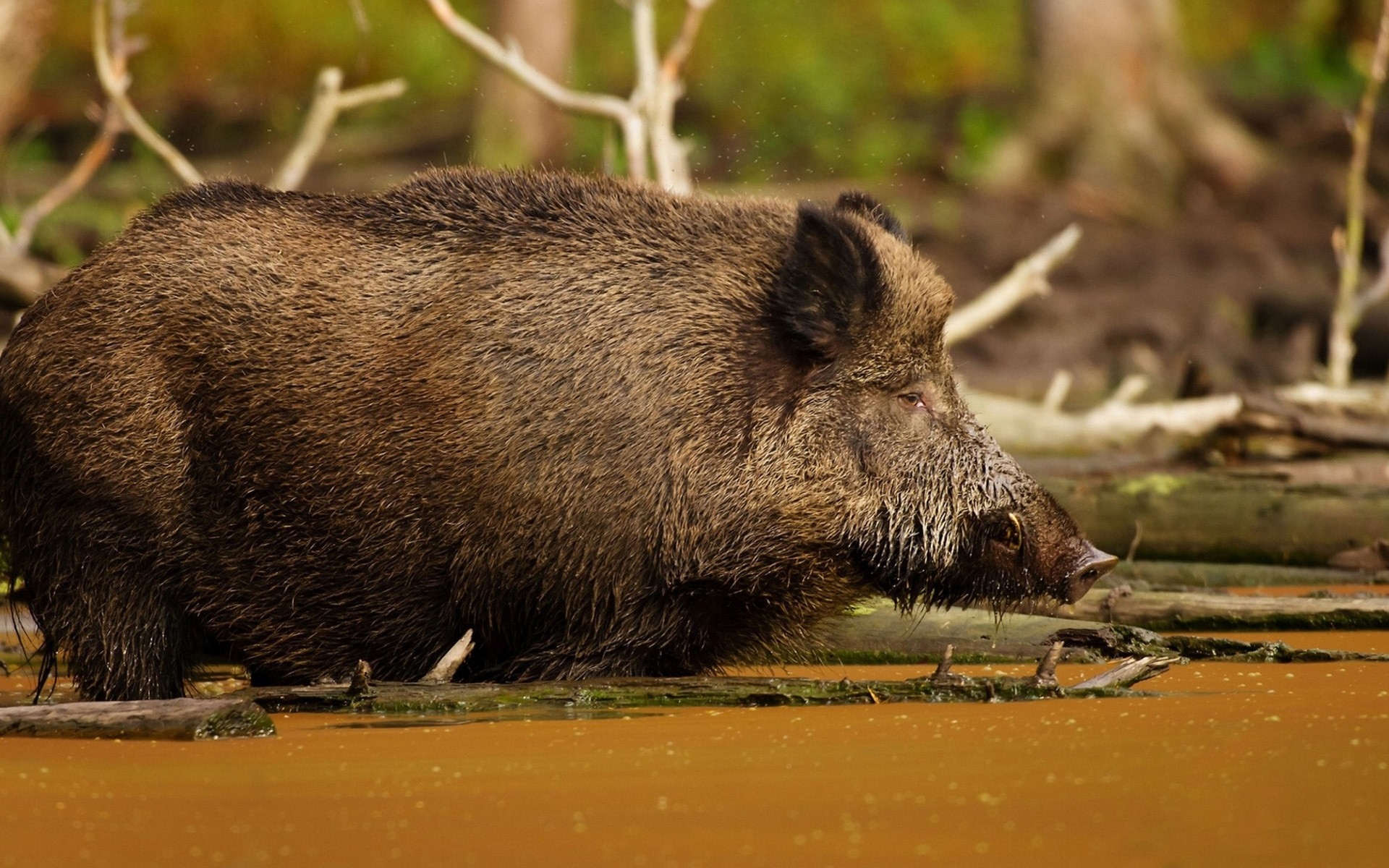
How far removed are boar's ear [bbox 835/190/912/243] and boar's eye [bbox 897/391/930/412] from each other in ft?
2.62

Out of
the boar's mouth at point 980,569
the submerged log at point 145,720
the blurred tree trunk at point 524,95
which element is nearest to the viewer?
the submerged log at point 145,720

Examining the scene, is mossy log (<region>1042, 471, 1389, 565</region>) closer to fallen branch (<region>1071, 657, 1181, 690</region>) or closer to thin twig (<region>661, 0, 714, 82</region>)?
fallen branch (<region>1071, 657, 1181, 690</region>)

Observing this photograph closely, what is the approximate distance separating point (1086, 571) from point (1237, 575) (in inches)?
76.8

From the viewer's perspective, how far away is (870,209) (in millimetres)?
6359

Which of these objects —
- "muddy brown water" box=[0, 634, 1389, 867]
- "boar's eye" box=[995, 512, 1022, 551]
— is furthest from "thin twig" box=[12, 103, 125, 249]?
"boar's eye" box=[995, 512, 1022, 551]

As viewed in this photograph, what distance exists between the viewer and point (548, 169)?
20.6ft

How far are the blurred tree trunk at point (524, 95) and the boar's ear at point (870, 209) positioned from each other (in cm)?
1450

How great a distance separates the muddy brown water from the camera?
3.15m

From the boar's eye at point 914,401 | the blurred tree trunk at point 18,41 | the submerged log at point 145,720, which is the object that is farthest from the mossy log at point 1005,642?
the blurred tree trunk at point 18,41

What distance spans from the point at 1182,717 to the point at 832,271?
1799 millimetres

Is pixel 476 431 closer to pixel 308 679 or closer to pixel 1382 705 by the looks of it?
pixel 308 679

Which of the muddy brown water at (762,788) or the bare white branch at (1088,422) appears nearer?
the muddy brown water at (762,788)

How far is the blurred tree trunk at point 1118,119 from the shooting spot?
18.1m

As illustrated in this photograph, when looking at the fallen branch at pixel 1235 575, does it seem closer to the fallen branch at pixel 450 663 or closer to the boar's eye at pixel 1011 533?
the boar's eye at pixel 1011 533
